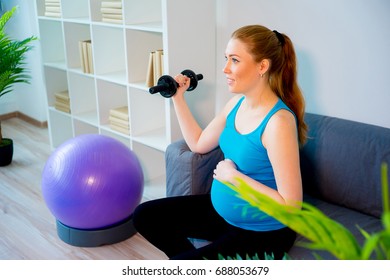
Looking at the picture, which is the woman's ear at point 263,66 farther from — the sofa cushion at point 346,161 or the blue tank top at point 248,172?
the sofa cushion at point 346,161

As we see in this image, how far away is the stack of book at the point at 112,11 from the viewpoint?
258 cm

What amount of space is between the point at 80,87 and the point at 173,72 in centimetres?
120

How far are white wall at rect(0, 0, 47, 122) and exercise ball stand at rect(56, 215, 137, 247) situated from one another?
204 cm

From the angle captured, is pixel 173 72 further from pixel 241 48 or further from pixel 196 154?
pixel 241 48

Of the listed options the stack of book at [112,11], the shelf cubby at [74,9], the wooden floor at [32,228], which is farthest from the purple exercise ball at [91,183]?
the shelf cubby at [74,9]

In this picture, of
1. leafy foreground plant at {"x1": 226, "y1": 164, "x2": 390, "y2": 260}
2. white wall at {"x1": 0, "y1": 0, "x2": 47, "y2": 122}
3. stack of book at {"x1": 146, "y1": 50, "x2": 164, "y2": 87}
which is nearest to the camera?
leafy foreground plant at {"x1": 226, "y1": 164, "x2": 390, "y2": 260}

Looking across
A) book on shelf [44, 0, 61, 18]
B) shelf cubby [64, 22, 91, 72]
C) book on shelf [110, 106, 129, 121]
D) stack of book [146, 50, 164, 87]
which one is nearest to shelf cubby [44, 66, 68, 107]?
shelf cubby [64, 22, 91, 72]

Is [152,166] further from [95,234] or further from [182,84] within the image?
[182,84]

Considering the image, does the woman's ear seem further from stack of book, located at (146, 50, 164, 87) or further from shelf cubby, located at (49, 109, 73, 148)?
shelf cubby, located at (49, 109, 73, 148)

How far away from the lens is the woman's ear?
5.16 ft

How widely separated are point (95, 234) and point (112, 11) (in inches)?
52.6

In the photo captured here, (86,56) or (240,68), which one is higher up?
(240,68)

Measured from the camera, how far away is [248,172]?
5.34ft

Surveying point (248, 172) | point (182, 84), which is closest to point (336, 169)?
point (248, 172)
